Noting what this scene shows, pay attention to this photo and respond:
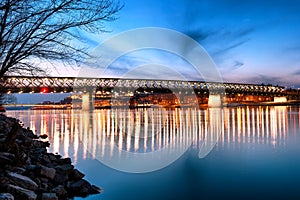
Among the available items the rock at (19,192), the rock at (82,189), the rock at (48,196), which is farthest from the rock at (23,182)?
the rock at (82,189)

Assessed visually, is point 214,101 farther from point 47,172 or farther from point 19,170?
point 19,170

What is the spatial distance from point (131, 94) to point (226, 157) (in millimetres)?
152732

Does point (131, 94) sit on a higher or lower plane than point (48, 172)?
higher

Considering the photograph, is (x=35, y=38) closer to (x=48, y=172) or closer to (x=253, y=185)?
(x=48, y=172)

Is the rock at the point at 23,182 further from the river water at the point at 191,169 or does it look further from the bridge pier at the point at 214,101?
the bridge pier at the point at 214,101

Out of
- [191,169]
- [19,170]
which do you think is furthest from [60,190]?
[191,169]

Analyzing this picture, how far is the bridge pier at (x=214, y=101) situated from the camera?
164750 mm

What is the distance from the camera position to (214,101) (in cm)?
16975

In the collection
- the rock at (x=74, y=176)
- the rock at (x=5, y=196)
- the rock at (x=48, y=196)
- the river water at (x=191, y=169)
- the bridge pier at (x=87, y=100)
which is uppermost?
the bridge pier at (x=87, y=100)

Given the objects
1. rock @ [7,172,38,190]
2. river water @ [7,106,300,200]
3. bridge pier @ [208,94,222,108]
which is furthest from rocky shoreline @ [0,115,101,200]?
bridge pier @ [208,94,222,108]

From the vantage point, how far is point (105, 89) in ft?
469

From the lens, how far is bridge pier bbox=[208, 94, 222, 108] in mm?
164750

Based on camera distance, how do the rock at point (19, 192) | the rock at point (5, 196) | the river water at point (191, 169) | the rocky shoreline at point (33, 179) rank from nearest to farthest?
1. the rock at point (5, 196)
2. the rock at point (19, 192)
3. the rocky shoreline at point (33, 179)
4. the river water at point (191, 169)

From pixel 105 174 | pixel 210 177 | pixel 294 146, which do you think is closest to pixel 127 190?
pixel 105 174
